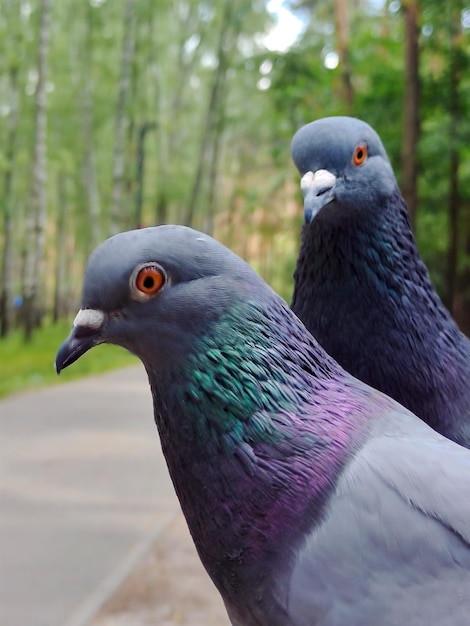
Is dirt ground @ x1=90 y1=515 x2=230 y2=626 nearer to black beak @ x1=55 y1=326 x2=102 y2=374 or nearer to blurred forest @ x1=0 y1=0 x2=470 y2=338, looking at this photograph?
black beak @ x1=55 y1=326 x2=102 y2=374

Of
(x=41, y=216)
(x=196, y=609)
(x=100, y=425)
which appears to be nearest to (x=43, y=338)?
(x=41, y=216)

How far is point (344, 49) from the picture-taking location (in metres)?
10.0

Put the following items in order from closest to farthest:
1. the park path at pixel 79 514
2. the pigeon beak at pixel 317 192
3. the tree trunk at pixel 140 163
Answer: the pigeon beak at pixel 317 192, the park path at pixel 79 514, the tree trunk at pixel 140 163

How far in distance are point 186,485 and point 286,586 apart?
0.25 metres

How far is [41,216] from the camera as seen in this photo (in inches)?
500

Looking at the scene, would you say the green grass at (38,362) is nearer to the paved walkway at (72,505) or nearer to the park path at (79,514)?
the paved walkway at (72,505)

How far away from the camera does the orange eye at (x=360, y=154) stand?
1711mm

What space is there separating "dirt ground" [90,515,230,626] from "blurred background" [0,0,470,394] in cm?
394

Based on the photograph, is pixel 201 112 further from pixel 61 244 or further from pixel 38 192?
pixel 38 192

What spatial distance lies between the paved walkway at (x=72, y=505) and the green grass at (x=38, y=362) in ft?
4.66

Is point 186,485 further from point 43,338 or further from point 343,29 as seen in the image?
point 43,338

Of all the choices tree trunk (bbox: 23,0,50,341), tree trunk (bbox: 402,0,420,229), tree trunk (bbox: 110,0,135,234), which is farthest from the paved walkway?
tree trunk (bbox: 110,0,135,234)

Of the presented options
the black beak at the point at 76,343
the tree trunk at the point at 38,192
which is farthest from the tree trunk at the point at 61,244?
the black beak at the point at 76,343

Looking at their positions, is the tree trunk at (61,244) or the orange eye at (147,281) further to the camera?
the tree trunk at (61,244)
